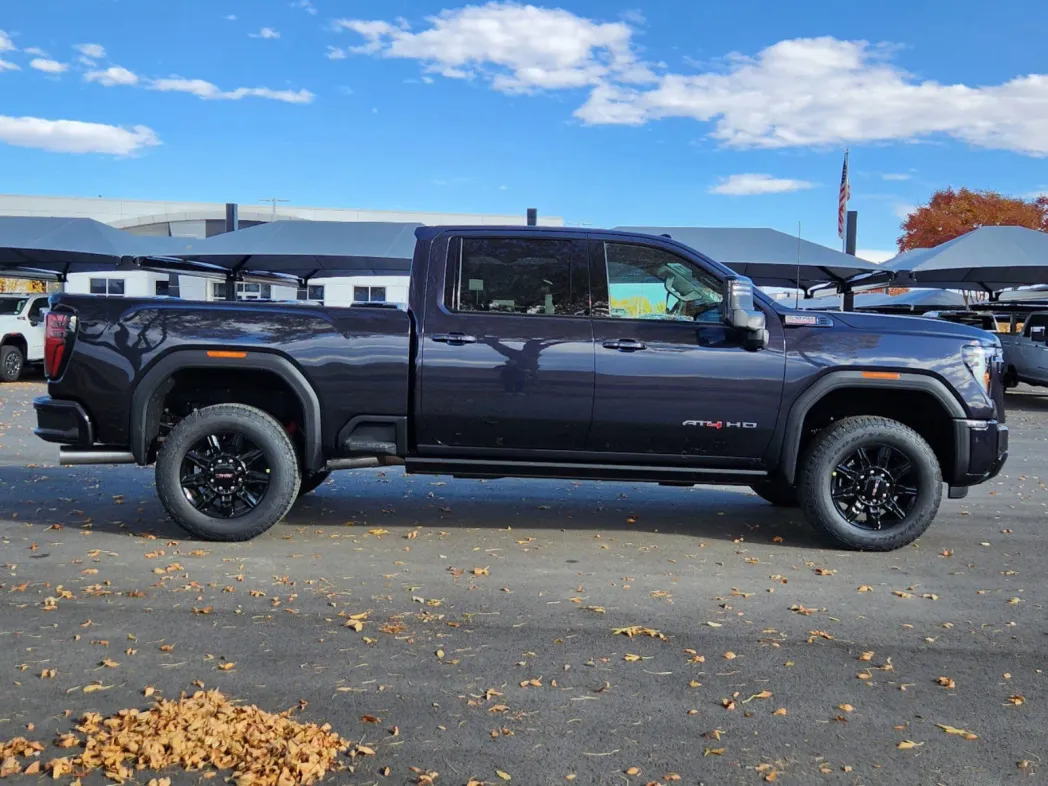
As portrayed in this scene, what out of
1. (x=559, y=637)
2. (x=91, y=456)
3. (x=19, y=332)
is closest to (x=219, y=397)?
(x=91, y=456)

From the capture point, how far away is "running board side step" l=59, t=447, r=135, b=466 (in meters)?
5.95

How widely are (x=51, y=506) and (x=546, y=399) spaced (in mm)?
3937

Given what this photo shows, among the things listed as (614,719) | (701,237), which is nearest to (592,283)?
(614,719)

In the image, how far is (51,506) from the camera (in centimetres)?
705

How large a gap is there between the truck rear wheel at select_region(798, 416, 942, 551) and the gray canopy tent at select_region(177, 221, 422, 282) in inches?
647

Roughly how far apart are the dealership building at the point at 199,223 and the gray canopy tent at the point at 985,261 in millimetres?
12920

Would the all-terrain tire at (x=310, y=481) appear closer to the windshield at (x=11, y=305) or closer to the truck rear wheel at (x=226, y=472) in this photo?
the truck rear wheel at (x=226, y=472)

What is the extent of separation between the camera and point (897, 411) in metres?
6.34

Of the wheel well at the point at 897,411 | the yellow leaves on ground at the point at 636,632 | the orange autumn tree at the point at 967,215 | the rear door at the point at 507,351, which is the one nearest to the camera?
the yellow leaves on ground at the point at 636,632

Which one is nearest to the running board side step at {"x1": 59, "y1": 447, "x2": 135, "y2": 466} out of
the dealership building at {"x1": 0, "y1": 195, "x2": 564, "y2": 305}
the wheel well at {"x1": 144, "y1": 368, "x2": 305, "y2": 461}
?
the wheel well at {"x1": 144, "y1": 368, "x2": 305, "y2": 461}

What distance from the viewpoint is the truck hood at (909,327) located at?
596cm

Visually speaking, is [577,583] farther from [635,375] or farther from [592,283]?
[592,283]

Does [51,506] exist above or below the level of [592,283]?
below

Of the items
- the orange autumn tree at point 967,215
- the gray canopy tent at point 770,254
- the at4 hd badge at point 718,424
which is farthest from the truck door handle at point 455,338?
the orange autumn tree at point 967,215
